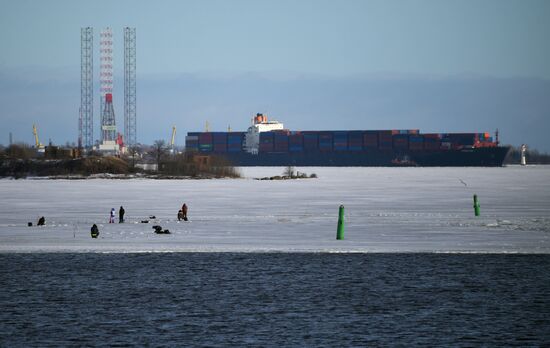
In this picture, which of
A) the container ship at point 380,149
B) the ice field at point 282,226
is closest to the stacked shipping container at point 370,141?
the container ship at point 380,149

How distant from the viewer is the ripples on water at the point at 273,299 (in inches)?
455

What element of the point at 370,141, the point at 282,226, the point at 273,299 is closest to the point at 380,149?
the point at 370,141

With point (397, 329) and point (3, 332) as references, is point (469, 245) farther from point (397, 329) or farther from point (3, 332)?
point (3, 332)

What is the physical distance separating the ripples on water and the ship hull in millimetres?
157048

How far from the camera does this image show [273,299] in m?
14.4

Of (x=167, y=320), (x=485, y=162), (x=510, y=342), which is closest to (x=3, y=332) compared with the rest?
(x=167, y=320)

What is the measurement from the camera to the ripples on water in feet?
37.9

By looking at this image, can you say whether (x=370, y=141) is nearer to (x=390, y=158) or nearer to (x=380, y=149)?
(x=380, y=149)

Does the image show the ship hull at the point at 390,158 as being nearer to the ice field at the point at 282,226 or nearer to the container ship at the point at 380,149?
the container ship at the point at 380,149

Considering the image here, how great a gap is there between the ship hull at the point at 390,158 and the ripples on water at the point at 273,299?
15705 cm

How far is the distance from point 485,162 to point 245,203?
145m

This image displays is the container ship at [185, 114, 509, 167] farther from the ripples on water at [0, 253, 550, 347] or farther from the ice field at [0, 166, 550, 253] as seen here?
the ripples on water at [0, 253, 550, 347]

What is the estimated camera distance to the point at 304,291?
1521 cm

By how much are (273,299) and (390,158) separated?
6946 inches
